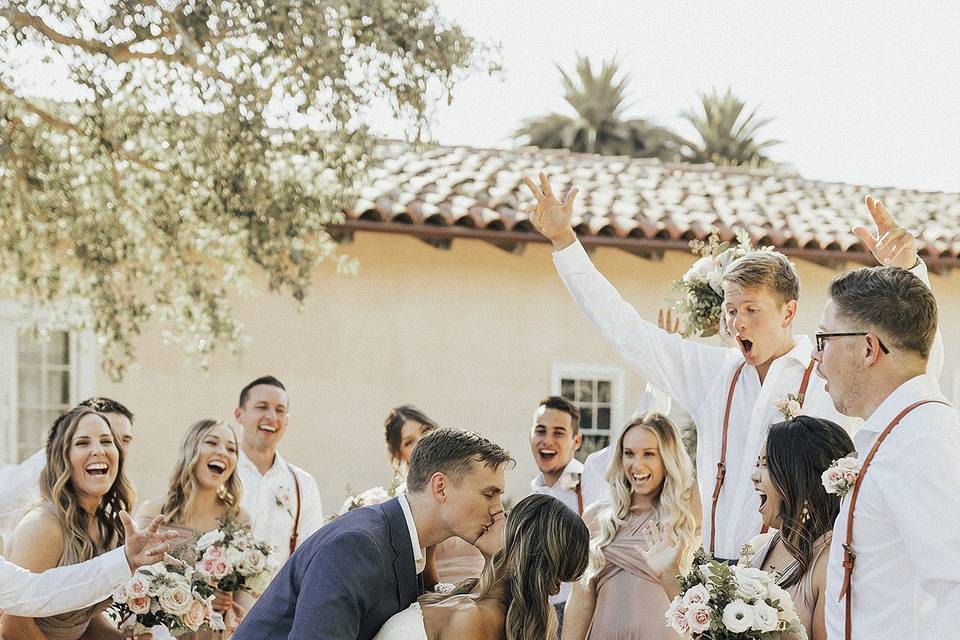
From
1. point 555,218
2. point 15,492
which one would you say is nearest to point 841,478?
point 555,218

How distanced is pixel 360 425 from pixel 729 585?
29.0 ft

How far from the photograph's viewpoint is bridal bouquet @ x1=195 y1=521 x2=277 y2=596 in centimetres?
607

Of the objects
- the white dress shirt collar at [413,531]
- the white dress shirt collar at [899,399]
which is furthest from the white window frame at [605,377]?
the white dress shirt collar at [899,399]

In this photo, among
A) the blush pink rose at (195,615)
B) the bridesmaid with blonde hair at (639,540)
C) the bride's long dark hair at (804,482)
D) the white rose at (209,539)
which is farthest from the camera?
the white rose at (209,539)

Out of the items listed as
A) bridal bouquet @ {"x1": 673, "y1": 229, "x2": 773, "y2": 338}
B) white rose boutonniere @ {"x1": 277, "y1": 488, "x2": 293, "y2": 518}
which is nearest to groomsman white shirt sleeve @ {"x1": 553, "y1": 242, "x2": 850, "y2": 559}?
bridal bouquet @ {"x1": 673, "y1": 229, "x2": 773, "y2": 338}

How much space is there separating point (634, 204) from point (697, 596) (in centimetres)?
1015

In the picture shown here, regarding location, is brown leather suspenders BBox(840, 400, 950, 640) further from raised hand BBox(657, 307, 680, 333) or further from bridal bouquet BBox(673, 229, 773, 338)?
raised hand BBox(657, 307, 680, 333)

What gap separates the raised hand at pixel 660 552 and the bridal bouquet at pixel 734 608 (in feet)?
6.23

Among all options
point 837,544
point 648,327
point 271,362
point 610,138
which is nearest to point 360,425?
point 271,362

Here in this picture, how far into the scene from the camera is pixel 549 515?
3.95 m

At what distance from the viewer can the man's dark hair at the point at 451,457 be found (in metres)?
3.89

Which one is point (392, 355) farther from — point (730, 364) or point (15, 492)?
point (730, 364)

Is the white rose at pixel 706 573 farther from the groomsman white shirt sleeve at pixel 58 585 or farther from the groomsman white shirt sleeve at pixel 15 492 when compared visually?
the groomsman white shirt sleeve at pixel 15 492

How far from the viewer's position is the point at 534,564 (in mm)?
3895
